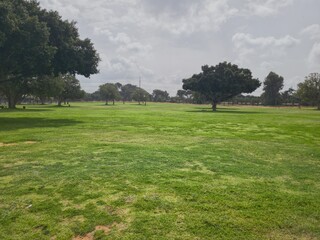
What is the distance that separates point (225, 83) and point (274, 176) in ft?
217

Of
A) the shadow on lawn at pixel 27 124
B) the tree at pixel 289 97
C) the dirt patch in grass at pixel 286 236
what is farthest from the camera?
the tree at pixel 289 97

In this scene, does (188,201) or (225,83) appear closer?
(188,201)

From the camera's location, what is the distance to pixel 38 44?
27094 mm

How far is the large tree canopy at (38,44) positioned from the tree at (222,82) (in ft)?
147

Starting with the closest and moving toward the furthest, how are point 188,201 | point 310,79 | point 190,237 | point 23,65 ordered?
point 190,237 < point 188,201 < point 23,65 < point 310,79

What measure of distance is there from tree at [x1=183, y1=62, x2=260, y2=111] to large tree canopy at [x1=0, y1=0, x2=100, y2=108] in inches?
1769

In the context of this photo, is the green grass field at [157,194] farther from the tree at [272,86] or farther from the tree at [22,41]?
the tree at [272,86]

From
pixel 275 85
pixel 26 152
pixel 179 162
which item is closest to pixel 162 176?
pixel 179 162

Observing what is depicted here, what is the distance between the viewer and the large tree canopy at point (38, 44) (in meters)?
26.3

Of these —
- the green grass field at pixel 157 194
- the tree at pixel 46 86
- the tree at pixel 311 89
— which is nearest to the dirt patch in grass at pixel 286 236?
the green grass field at pixel 157 194

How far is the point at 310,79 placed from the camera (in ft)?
305

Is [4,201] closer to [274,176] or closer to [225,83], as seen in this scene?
[274,176]

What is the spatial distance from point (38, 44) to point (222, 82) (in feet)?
177

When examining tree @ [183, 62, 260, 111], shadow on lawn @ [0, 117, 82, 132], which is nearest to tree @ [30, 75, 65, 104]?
tree @ [183, 62, 260, 111]
